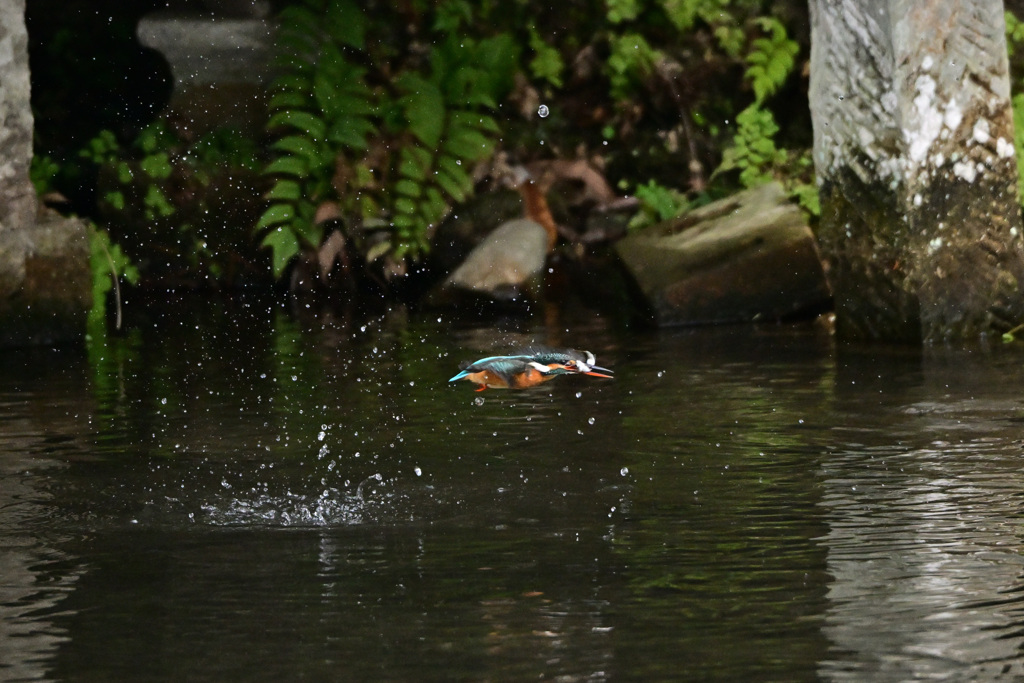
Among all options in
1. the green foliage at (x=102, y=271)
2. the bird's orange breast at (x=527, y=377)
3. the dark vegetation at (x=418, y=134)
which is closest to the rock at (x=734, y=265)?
the dark vegetation at (x=418, y=134)

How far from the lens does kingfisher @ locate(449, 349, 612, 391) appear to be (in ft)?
19.6

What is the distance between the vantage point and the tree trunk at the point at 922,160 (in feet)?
29.7

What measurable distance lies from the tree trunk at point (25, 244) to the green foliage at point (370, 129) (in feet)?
9.21

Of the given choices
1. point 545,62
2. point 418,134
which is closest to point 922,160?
point 418,134

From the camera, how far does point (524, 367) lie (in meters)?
6.08

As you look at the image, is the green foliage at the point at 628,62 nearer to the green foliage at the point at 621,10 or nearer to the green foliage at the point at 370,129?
the green foliage at the point at 621,10

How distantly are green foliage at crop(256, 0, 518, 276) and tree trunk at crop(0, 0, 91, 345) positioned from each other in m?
2.81

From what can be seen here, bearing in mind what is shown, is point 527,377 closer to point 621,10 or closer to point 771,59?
point 771,59

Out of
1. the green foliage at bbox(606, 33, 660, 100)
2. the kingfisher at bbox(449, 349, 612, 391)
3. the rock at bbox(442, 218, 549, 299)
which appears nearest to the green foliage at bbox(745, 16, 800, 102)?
the green foliage at bbox(606, 33, 660, 100)

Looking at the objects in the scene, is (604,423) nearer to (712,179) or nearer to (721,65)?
(712,179)

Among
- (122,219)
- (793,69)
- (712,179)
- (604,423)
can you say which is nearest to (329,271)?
(122,219)

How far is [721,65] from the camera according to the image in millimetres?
14508

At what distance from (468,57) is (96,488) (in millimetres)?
8856

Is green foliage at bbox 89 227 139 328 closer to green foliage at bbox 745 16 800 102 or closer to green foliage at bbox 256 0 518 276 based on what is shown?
green foliage at bbox 256 0 518 276
